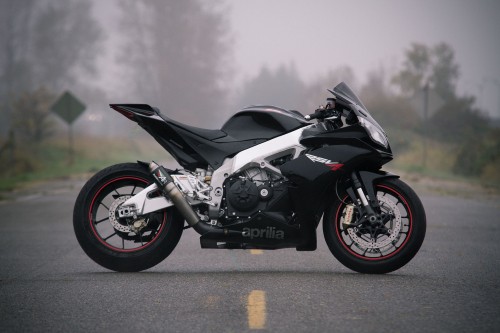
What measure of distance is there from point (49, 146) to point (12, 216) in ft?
90.4

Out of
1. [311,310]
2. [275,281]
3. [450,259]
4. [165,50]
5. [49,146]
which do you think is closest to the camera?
[311,310]

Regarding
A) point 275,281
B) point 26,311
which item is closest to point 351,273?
point 275,281

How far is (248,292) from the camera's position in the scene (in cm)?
595

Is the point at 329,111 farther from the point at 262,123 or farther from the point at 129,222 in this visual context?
the point at 129,222

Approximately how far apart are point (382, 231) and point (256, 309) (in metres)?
1.84

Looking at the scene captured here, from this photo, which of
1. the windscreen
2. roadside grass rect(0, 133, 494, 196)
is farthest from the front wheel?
roadside grass rect(0, 133, 494, 196)

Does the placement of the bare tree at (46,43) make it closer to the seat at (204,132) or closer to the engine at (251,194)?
the seat at (204,132)

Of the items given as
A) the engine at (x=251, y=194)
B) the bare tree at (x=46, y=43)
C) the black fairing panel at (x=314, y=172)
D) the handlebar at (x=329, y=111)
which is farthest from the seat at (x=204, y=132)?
the bare tree at (x=46, y=43)

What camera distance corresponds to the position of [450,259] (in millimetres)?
7875

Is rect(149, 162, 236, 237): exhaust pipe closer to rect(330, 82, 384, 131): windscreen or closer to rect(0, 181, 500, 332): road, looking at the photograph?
A: rect(0, 181, 500, 332): road

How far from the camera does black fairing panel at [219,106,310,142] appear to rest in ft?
22.5

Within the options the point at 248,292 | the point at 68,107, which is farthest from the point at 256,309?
the point at 68,107

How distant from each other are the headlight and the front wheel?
366mm

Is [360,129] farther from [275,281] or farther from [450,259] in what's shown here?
[450,259]
